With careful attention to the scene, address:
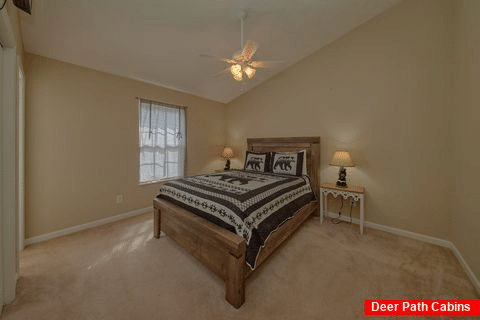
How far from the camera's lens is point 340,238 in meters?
2.40

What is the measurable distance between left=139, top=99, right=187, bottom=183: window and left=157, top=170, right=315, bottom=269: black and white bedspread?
4.13ft

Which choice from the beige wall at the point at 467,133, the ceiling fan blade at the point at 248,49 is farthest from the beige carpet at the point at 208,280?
the ceiling fan blade at the point at 248,49

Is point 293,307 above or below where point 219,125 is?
below

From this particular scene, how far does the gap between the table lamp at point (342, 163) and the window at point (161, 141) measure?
2.86 m

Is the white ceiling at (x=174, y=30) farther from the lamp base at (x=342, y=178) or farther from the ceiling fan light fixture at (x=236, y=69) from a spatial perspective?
the lamp base at (x=342, y=178)

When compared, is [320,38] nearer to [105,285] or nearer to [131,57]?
[131,57]

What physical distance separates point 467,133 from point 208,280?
2858 mm

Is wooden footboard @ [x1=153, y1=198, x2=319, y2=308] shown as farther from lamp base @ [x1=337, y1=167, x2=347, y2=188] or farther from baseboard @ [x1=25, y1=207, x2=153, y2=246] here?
baseboard @ [x1=25, y1=207, x2=153, y2=246]

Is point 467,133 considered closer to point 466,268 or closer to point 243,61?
point 466,268

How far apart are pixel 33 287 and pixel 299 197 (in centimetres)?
275

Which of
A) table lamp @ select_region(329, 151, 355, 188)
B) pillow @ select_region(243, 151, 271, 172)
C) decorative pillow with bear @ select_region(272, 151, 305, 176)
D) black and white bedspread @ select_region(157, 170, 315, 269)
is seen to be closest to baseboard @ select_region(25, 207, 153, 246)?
black and white bedspread @ select_region(157, 170, 315, 269)

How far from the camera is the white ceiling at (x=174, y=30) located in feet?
6.04

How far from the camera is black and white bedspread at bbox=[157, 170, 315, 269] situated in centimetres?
152

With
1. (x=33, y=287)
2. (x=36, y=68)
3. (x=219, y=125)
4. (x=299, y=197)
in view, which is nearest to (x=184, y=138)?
(x=219, y=125)
